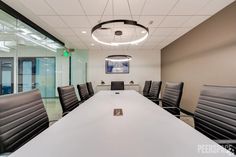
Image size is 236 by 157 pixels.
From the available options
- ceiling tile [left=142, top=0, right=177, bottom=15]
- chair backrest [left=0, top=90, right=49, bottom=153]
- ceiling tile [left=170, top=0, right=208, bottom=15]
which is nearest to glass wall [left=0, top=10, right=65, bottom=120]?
chair backrest [left=0, top=90, right=49, bottom=153]

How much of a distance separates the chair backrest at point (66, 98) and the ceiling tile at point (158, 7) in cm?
216

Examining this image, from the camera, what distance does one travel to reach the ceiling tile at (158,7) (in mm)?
2611

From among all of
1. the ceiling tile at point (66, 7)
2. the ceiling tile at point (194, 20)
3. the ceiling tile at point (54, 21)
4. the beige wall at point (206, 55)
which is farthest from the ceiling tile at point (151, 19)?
the ceiling tile at point (54, 21)

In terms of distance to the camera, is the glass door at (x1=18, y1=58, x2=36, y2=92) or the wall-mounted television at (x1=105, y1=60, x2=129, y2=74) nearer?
the glass door at (x1=18, y1=58, x2=36, y2=92)

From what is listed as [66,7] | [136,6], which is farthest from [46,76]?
[136,6]

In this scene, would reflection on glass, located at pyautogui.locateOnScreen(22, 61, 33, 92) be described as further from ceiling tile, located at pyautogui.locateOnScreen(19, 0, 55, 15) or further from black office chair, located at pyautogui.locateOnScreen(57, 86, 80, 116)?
black office chair, located at pyautogui.locateOnScreen(57, 86, 80, 116)

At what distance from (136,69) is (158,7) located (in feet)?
14.0

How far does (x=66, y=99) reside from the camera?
2.16 meters

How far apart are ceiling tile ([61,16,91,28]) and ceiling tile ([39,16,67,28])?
0.14m

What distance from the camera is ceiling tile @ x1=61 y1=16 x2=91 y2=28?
3203 millimetres

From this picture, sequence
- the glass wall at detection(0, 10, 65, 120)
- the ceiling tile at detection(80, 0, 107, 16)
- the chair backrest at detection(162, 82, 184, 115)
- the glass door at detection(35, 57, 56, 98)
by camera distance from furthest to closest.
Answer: the glass door at detection(35, 57, 56, 98)
the glass wall at detection(0, 10, 65, 120)
the ceiling tile at detection(80, 0, 107, 16)
the chair backrest at detection(162, 82, 184, 115)

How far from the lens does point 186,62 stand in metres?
4.61

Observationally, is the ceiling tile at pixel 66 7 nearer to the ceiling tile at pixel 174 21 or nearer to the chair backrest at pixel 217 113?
the ceiling tile at pixel 174 21

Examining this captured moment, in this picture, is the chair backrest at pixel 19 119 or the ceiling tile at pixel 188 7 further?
the ceiling tile at pixel 188 7
